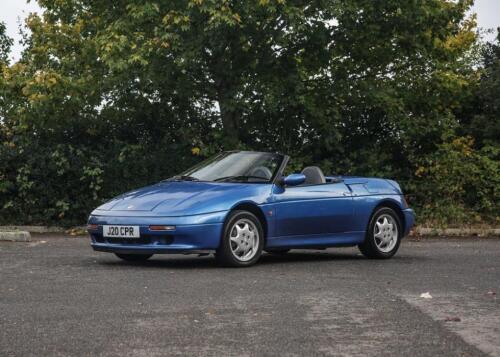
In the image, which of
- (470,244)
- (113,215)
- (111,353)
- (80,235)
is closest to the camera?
(111,353)

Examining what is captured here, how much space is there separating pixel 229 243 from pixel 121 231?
1201 mm

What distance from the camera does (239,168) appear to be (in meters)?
12.4

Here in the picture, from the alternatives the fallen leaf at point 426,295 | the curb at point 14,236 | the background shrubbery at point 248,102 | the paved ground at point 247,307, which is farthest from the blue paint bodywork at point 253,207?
the background shrubbery at point 248,102

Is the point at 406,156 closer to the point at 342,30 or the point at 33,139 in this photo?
the point at 342,30

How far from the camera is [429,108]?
72.0 feet

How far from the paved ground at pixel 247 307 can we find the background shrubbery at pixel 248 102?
7270 millimetres

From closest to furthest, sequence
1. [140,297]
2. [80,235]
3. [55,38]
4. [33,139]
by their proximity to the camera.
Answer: [140,297] < [80,235] < [33,139] < [55,38]

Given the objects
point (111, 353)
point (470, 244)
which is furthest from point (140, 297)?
point (470, 244)

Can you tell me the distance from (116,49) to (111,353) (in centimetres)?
1386

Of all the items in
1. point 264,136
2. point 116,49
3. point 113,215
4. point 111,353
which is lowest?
point 111,353

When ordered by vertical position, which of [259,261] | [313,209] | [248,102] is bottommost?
[259,261]

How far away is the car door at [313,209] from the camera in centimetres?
1205

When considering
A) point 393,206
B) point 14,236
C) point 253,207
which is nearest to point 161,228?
point 253,207

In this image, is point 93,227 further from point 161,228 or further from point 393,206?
point 393,206
